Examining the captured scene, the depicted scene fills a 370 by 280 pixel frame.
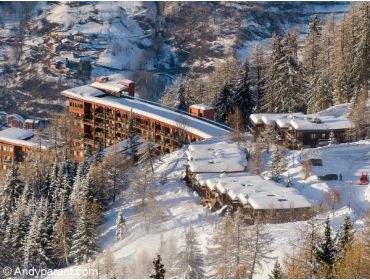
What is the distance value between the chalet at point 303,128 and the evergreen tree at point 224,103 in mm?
17040

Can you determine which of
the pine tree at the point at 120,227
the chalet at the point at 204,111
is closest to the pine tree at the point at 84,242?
the pine tree at the point at 120,227

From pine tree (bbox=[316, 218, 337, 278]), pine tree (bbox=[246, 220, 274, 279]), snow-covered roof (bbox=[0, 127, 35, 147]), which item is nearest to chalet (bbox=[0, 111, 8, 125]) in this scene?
snow-covered roof (bbox=[0, 127, 35, 147])

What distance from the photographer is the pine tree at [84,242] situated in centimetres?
6081

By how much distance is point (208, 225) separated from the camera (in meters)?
60.3

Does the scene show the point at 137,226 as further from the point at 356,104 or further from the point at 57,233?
the point at 356,104

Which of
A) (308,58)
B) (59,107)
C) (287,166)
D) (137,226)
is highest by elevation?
(308,58)

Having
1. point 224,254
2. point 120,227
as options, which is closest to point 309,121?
point 120,227

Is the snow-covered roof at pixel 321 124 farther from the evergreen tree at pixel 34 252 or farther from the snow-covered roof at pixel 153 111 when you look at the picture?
the evergreen tree at pixel 34 252

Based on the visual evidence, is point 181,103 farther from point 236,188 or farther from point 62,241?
point 62,241

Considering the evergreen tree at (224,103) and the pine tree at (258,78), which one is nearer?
the evergreen tree at (224,103)

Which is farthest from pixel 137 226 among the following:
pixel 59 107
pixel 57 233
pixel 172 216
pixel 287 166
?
pixel 59 107

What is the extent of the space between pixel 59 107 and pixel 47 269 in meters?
115

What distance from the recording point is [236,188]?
6297 centimetres

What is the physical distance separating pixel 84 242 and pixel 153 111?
129 ft
